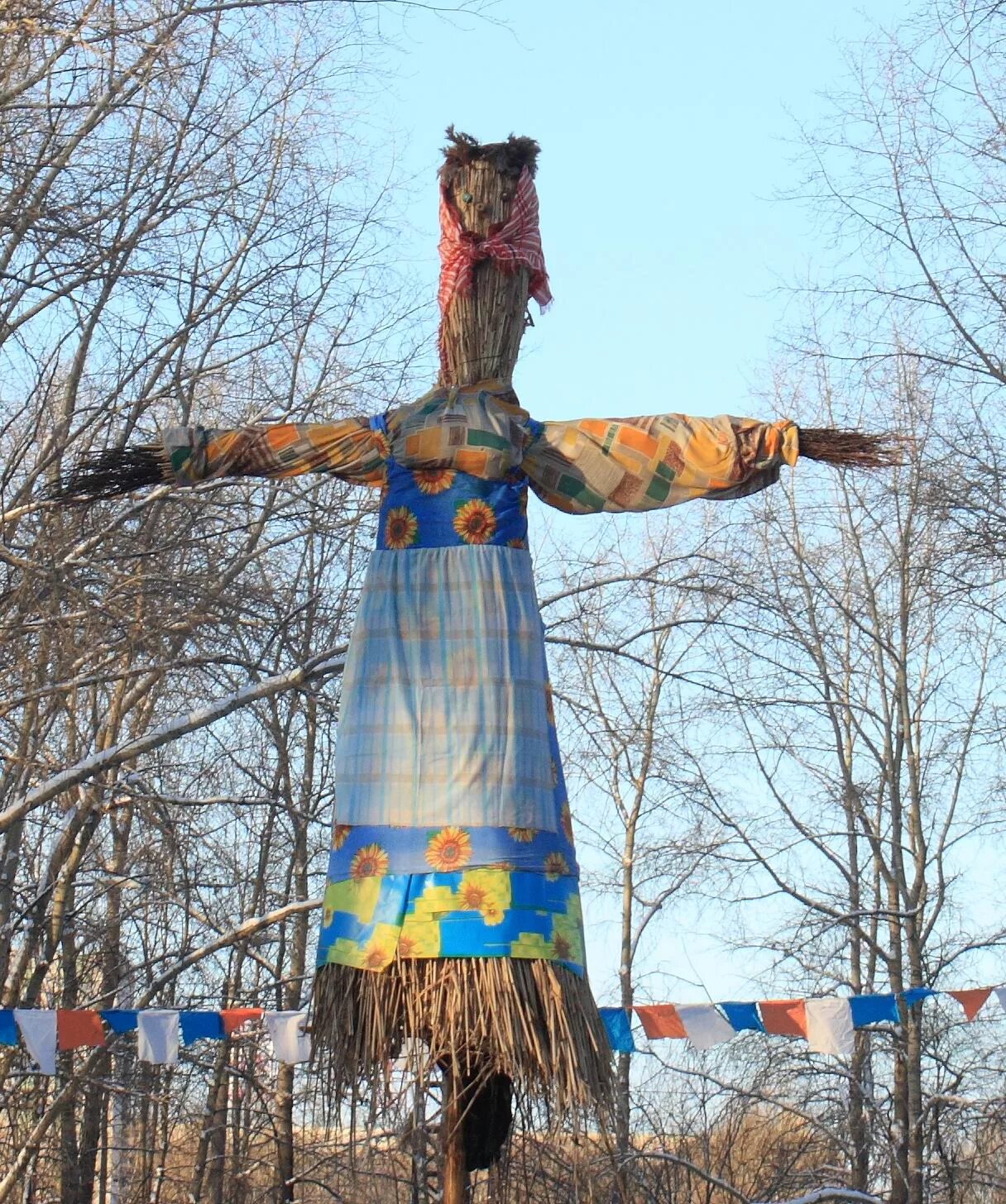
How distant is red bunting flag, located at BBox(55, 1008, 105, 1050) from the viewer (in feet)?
25.1

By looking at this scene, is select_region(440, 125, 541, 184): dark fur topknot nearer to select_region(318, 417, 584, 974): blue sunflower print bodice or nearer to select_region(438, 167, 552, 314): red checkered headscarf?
select_region(438, 167, 552, 314): red checkered headscarf

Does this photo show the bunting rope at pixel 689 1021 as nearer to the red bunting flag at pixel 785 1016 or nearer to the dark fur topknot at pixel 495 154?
the red bunting flag at pixel 785 1016

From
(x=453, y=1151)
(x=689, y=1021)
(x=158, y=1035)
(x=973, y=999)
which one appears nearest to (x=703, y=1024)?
(x=689, y=1021)

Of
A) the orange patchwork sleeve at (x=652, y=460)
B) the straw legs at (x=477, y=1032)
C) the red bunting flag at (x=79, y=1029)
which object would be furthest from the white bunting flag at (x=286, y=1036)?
the orange patchwork sleeve at (x=652, y=460)

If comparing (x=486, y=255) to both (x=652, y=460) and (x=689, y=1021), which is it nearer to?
(x=652, y=460)

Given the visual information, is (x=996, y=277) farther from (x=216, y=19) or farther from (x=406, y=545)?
(x=406, y=545)

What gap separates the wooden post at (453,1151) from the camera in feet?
13.2

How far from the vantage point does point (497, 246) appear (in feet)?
15.0

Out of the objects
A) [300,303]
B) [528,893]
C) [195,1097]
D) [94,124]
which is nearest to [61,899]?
[195,1097]

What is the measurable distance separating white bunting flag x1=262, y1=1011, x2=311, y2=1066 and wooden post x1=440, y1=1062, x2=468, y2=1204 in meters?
4.00

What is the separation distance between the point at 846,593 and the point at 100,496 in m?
8.81

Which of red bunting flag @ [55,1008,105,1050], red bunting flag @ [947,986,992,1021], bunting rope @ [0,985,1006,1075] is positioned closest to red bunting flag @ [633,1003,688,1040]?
bunting rope @ [0,985,1006,1075]

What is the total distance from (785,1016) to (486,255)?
474 cm

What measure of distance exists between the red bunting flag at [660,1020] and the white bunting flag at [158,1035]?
82.6 inches
